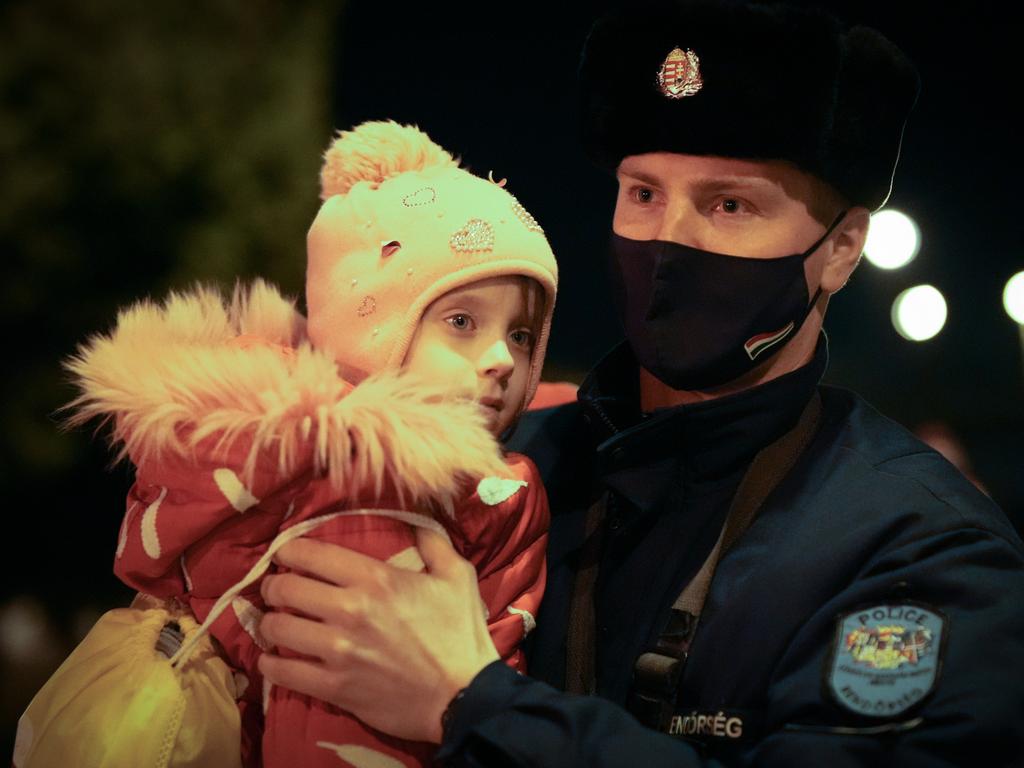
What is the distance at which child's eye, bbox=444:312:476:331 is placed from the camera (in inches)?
74.5

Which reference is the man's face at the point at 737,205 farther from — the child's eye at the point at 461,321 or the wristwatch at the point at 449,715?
the wristwatch at the point at 449,715

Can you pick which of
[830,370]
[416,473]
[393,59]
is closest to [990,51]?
[830,370]

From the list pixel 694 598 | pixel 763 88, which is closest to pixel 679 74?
pixel 763 88

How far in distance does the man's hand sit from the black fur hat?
2.76 feet

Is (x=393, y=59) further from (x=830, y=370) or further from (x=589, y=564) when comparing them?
(x=830, y=370)

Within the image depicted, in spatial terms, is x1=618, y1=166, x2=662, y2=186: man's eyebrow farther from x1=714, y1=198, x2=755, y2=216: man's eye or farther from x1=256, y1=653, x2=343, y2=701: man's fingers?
x1=256, y1=653, x2=343, y2=701: man's fingers

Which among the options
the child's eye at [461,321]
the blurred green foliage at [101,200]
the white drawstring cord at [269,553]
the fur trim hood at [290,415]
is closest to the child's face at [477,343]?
the child's eye at [461,321]

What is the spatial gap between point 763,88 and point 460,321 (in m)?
0.63

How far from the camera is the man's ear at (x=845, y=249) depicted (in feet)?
6.54

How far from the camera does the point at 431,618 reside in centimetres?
158

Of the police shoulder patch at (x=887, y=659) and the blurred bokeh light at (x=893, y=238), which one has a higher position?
the blurred bokeh light at (x=893, y=238)

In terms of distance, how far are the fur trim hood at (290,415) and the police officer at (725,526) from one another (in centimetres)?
15

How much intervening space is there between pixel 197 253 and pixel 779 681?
3344mm

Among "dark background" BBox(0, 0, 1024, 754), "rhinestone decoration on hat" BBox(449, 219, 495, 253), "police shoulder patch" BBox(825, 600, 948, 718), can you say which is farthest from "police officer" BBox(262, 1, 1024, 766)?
"dark background" BBox(0, 0, 1024, 754)
